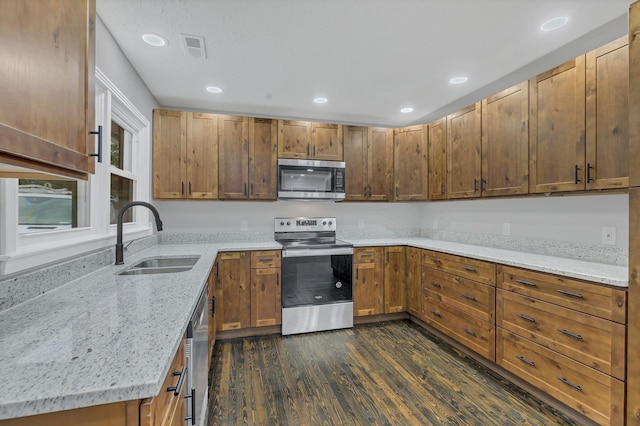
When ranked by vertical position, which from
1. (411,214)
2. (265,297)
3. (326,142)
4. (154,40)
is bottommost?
(265,297)

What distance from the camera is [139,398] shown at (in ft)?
2.20

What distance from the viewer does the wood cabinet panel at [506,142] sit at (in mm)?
2426

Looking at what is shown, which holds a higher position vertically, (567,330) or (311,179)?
(311,179)

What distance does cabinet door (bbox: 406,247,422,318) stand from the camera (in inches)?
131

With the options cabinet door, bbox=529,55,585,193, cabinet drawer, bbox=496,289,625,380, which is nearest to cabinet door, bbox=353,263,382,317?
cabinet drawer, bbox=496,289,625,380

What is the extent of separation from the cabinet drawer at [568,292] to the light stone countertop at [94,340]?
3.4 inches

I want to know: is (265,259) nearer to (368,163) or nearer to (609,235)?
(368,163)

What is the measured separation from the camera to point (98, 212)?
1.97 metres

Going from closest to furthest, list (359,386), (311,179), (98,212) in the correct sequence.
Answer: (98,212) → (359,386) → (311,179)

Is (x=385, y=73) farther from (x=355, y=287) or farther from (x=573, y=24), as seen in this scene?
(x=355, y=287)

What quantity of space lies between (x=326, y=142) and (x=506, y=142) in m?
1.87

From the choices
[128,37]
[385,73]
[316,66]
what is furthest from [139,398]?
[385,73]

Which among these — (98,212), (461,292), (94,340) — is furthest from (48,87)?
(461,292)

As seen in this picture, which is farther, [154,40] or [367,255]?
[367,255]
